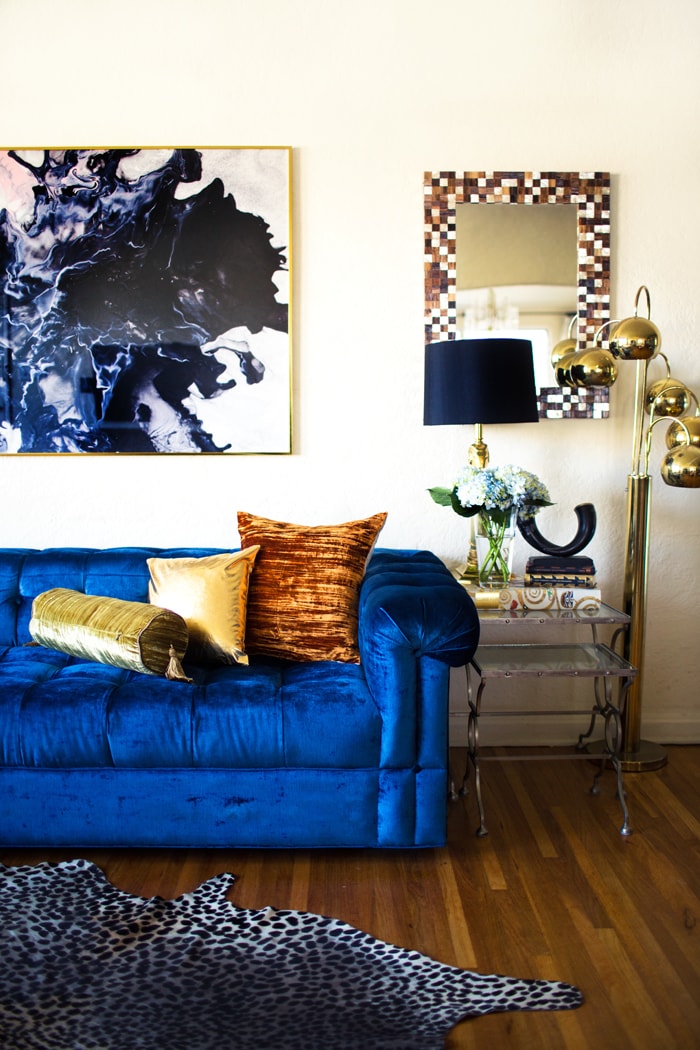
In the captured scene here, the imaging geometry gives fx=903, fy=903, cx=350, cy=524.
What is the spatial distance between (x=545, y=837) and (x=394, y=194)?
7.65ft

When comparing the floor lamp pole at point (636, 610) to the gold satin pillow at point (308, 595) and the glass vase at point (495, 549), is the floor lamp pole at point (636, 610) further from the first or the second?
the gold satin pillow at point (308, 595)

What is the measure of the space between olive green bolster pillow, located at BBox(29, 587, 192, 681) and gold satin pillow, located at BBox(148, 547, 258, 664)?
0.25ft

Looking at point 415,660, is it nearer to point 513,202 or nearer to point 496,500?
point 496,500

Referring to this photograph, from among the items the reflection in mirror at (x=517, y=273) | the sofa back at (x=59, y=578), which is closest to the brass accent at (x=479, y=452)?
the reflection in mirror at (x=517, y=273)

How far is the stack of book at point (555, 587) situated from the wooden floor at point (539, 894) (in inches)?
25.2

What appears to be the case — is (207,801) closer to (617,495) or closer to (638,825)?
(638,825)

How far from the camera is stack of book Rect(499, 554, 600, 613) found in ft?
9.87

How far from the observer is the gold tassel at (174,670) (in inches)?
105

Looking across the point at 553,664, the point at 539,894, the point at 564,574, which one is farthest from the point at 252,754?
the point at 564,574

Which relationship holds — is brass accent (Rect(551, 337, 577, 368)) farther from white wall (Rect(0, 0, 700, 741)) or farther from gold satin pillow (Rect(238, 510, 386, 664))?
gold satin pillow (Rect(238, 510, 386, 664))

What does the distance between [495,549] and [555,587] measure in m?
0.24

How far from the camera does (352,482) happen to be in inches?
138

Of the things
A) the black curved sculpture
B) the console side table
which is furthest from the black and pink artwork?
the console side table

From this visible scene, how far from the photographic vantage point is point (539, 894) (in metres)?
2.39
